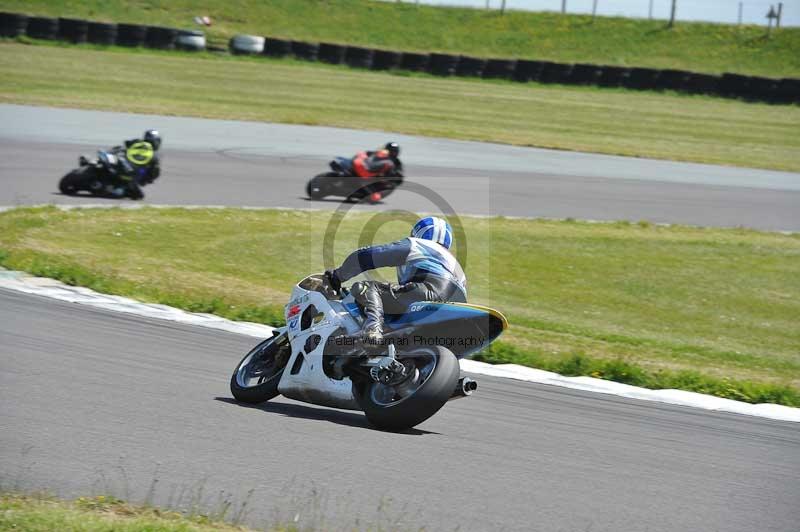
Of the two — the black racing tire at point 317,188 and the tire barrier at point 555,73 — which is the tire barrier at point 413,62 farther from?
the black racing tire at point 317,188

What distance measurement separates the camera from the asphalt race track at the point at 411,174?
20.1 meters

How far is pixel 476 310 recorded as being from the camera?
6727mm

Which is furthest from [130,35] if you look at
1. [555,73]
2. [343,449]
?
[343,449]

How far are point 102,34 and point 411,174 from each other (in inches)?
944

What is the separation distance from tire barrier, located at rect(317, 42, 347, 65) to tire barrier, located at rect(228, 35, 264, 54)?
109 inches

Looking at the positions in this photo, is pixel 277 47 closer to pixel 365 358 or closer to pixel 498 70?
pixel 498 70

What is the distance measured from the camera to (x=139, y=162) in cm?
1844

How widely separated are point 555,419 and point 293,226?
10266 millimetres

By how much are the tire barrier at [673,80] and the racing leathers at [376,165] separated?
92.3ft

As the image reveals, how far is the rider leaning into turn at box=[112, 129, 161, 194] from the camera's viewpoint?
18.4 metres

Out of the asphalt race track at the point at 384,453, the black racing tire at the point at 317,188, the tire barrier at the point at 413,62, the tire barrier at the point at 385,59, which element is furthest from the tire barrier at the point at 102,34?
the asphalt race track at the point at 384,453

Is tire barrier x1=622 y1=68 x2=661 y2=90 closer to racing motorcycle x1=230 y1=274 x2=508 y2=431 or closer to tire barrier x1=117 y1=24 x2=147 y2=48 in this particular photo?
tire barrier x1=117 y1=24 x2=147 y2=48

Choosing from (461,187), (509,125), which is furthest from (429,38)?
(461,187)

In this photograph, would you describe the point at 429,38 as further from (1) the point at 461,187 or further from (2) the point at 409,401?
(2) the point at 409,401
